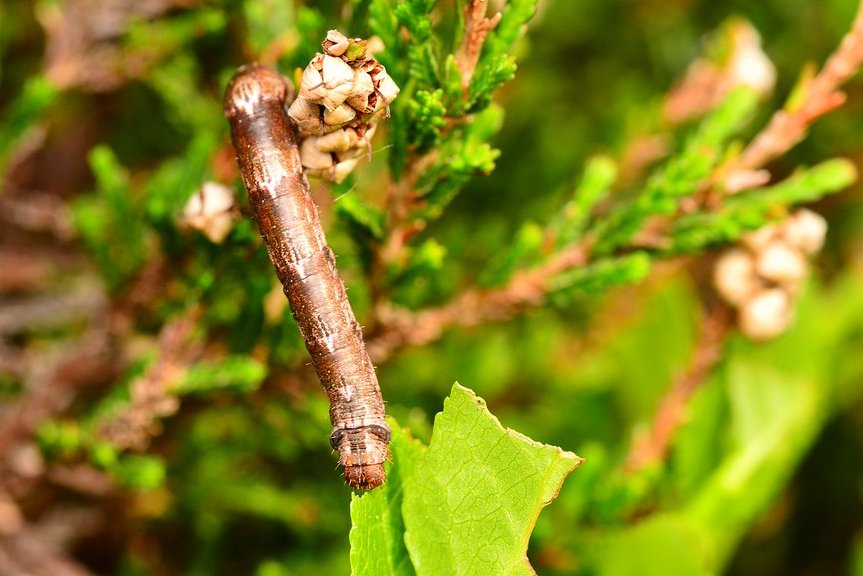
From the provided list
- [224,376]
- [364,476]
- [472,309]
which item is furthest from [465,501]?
[472,309]

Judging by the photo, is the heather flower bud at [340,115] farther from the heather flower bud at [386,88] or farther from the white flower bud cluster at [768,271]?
the white flower bud cluster at [768,271]

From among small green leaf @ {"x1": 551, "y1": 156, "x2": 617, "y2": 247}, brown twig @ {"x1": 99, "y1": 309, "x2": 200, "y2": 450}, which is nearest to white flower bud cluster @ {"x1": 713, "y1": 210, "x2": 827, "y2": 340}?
small green leaf @ {"x1": 551, "y1": 156, "x2": 617, "y2": 247}

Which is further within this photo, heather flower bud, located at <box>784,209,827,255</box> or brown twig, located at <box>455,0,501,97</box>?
heather flower bud, located at <box>784,209,827,255</box>

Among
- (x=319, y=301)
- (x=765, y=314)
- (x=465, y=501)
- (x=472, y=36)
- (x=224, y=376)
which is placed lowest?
(x=465, y=501)

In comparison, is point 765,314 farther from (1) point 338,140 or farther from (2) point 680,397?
(1) point 338,140

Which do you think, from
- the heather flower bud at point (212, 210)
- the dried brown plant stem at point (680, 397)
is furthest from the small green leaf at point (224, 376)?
the dried brown plant stem at point (680, 397)

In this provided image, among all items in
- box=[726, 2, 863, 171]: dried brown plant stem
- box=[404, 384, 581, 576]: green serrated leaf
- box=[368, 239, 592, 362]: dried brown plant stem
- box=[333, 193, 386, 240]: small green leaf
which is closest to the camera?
box=[404, 384, 581, 576]: green serrated leaf

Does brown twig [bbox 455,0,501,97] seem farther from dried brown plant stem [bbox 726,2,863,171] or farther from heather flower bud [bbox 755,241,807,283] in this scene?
heather flower bud [bbox 755,241,807,283]
